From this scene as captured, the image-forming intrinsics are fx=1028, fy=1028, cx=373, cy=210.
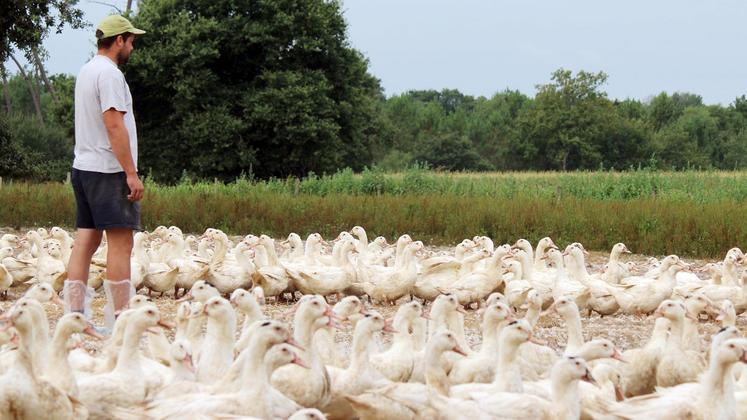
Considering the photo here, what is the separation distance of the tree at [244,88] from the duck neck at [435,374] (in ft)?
95.6

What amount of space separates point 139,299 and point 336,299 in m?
4.98

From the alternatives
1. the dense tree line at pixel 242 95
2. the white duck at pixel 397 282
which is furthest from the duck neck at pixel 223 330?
the dense tree line at pixel 242 95

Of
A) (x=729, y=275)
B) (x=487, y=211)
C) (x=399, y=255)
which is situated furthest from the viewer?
(x=487, y=211)

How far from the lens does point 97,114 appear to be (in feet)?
25.2

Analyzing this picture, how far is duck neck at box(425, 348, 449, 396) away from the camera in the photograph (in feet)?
19.8

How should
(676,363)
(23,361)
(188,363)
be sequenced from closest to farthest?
1. (23,361)
2. (188,363)
3. (676,363)

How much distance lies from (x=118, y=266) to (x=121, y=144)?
0.94 meters

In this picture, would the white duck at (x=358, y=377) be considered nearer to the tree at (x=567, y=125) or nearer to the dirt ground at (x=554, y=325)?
the dirt ground at (x=554, y=325)

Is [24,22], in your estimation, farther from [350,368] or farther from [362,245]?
[350,368]

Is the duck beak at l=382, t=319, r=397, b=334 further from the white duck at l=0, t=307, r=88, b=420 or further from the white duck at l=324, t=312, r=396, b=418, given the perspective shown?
the white duck at l=0, t=307, r=88, b=420

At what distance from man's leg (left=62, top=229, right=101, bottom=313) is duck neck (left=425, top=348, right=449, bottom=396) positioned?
3.06m

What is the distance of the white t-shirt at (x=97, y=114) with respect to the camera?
300 inches

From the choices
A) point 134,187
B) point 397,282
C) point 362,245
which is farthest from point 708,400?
point 362,245

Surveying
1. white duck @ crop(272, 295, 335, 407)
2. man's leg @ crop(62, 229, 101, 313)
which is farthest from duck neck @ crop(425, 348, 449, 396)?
man's leg @ crop(62, 229, 101, 313)
